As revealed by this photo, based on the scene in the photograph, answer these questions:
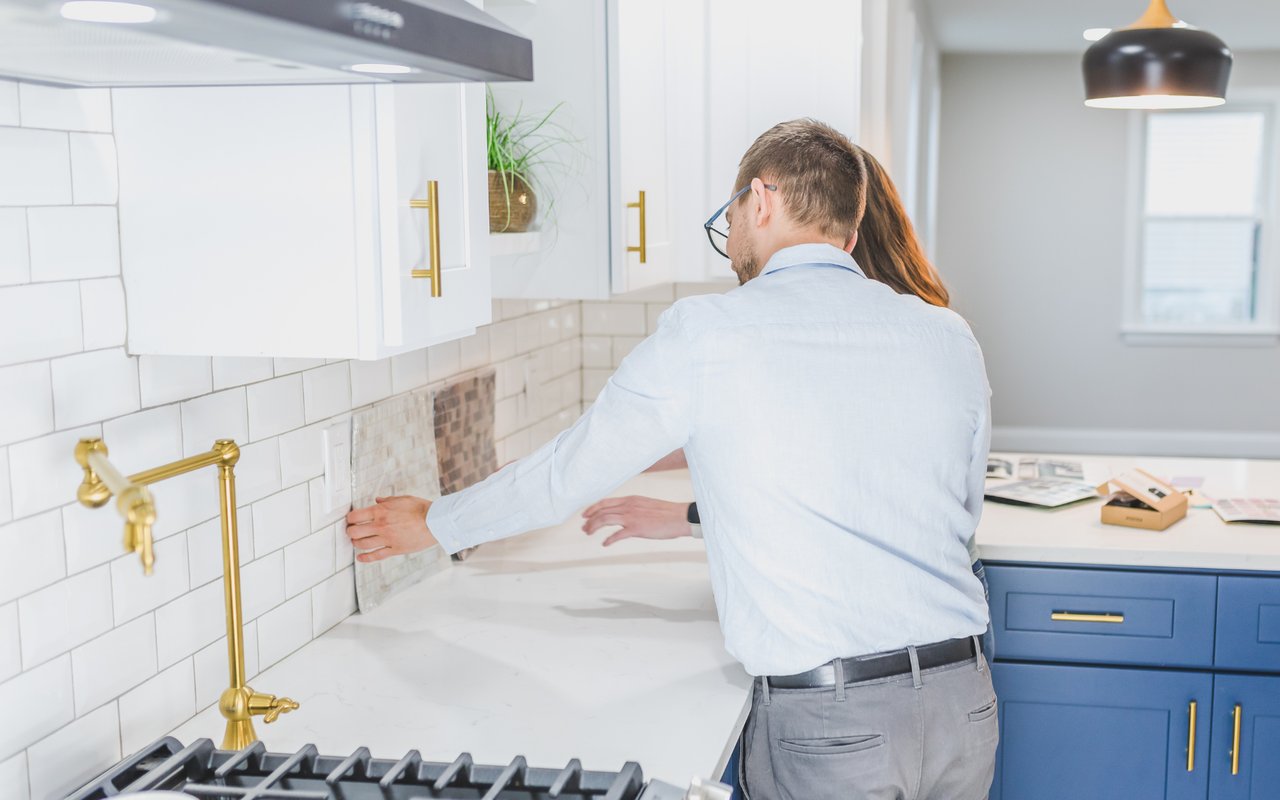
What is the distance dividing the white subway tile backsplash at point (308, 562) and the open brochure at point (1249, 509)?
1866 millimetres

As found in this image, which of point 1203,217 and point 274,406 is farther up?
point 1203,217

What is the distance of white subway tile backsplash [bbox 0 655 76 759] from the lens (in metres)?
1.28

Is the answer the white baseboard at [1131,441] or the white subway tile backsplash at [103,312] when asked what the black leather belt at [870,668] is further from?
the white baseboard at [1131,441]

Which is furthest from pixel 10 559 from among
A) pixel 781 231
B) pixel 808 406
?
pixel 781 231

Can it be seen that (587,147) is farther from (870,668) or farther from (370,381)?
(870,668)

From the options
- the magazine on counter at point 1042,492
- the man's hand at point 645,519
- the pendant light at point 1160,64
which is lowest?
the magazine on counter at point 1042,492

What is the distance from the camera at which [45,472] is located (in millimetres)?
1329

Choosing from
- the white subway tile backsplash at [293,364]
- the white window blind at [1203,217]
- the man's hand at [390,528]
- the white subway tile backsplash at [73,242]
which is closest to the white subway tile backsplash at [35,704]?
the white subway tile backsplash at [73,242]

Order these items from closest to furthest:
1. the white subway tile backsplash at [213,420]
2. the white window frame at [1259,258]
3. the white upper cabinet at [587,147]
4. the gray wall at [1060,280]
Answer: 1. the white subway tile backsplash at [213,420]
2. the white upper cabinet at [587,147]
3. the white window frame at [1259,258]
4. the gray wall at [1060,280]

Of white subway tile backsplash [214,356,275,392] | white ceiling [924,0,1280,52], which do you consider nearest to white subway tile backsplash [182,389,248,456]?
white subway tile backsplash [214,356,275,392]

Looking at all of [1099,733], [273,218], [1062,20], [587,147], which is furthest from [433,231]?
Result: [1062,20]

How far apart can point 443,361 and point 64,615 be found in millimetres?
1123

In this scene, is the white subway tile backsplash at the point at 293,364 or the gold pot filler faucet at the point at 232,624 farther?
the white subway tile backsplash at the point at 293,364

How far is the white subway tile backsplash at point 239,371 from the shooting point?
5.41 ft
